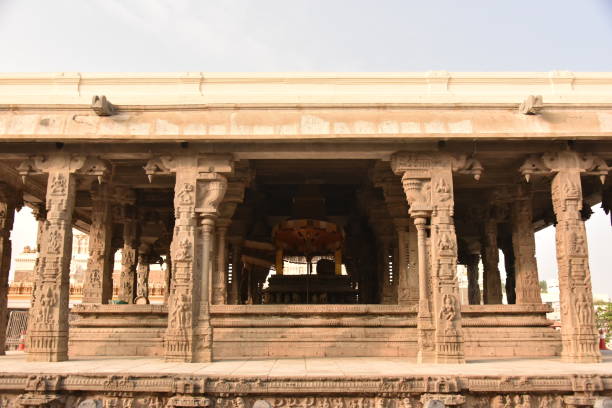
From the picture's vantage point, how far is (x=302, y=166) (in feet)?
46.6

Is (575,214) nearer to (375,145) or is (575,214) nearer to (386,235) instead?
(375,145)

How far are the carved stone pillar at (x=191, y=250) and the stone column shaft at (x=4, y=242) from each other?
442cm

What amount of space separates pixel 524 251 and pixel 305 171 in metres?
5.58

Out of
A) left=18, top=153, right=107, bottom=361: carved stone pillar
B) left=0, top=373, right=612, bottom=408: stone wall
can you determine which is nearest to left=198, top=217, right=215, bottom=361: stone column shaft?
left=0, top=373, right=612, bottom=408: stone wall

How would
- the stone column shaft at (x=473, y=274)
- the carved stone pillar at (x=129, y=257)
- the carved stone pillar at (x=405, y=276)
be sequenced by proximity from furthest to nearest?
the stone column shaft at (x=473, y=274) → the carved stone pillar at (x=129, y=257) → the carved stone pillar at (x=405, y=276)

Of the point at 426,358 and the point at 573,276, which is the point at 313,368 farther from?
the point at 573,276

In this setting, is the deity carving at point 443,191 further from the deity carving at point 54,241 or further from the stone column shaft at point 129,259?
the stone column shaft at point 129,259

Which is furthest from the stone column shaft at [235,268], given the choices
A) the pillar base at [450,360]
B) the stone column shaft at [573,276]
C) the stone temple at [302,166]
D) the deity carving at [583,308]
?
the deity carving at [583,308]

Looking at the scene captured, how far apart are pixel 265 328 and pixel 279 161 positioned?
412 centimetres

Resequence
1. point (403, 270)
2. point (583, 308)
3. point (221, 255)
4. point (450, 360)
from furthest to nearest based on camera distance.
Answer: point (221, 255) → point (403, 270) → point (583, 308) → point (450, 360)

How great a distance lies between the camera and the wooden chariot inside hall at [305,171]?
979cm

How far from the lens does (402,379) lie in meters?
7.41

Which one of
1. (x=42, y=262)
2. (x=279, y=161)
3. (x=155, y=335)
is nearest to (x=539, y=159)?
(x=279, y=161)

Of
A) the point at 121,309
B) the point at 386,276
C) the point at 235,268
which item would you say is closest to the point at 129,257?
the point at 235,268
